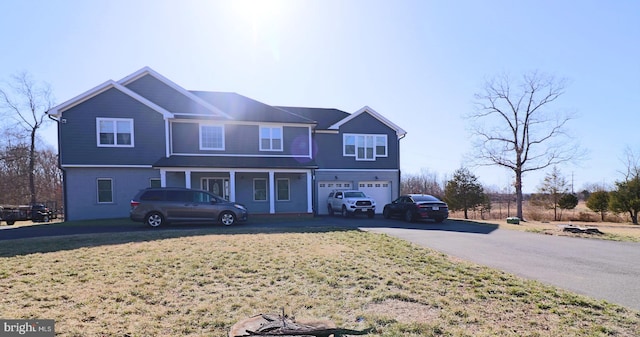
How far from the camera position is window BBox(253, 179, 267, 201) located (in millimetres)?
20281

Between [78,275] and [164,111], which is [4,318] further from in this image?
[164,111]

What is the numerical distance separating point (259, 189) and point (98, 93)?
399 inches

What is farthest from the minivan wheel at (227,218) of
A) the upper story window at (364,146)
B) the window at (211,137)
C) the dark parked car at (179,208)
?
the upper story window at (364,146)

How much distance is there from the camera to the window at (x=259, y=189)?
20281 mm

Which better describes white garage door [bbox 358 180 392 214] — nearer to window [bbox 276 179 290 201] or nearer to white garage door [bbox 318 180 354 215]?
white garage door [bbox 318 180 354 215]

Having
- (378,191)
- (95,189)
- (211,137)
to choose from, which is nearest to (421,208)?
(378,191)

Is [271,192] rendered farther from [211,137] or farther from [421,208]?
[421,208]

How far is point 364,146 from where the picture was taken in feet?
77.8

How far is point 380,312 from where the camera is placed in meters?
4.49

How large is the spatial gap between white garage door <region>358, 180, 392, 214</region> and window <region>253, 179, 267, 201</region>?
699 centimetres

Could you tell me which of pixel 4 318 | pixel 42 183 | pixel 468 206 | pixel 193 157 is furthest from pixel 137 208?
pixel 42 183

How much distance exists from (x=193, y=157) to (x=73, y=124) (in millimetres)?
6258

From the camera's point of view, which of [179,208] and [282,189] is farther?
[282,189]

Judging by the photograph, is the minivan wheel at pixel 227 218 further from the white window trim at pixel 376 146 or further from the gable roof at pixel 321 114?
the white window trim at pixel 376 146
